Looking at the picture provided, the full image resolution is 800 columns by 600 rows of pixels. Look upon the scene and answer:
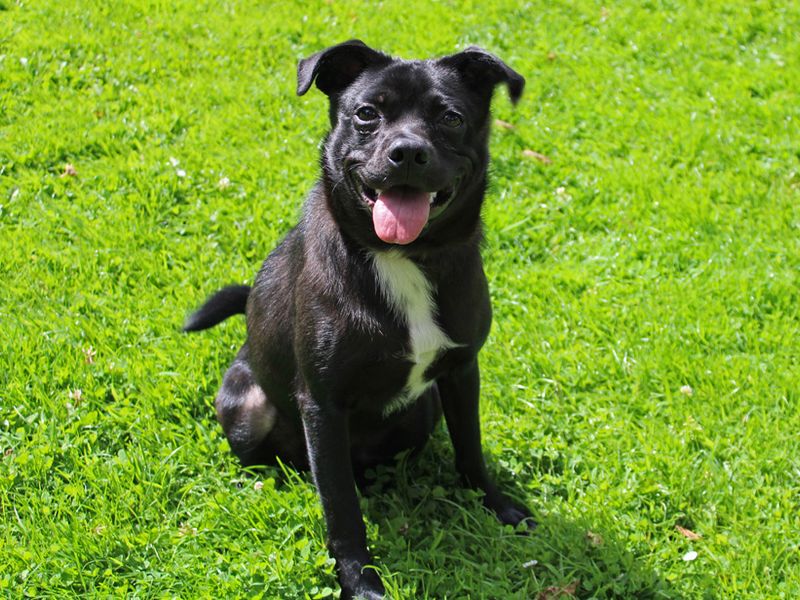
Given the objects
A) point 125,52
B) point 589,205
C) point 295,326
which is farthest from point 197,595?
point 125,52

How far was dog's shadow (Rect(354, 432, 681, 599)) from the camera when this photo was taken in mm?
3246

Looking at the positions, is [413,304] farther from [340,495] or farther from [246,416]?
[246,416]

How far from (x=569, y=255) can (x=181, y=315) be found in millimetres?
2070

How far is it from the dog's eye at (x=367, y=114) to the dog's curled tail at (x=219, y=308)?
1.10 m

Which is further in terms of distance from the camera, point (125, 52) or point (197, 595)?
point (125, 52)

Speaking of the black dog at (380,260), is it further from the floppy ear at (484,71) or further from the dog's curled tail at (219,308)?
the dog's curled tail at (219,308)

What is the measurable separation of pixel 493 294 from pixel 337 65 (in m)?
1.77

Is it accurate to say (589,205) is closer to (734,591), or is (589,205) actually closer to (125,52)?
(734,591)

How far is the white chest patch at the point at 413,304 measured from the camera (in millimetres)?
3123

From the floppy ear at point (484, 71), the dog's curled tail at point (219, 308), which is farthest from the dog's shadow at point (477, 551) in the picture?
the floppy ear at point (484, 71)

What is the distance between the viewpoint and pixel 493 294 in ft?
15.4

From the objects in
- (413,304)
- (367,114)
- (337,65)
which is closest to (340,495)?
(413,304)

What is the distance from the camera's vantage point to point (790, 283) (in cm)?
462

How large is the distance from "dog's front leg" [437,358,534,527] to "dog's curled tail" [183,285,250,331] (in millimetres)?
980
